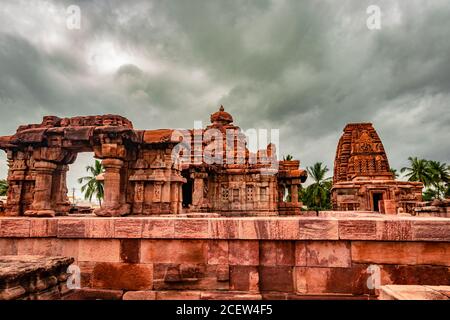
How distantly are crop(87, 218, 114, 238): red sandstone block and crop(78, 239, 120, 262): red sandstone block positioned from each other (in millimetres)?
100

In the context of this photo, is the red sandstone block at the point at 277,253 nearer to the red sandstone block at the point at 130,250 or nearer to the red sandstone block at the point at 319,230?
the red sandstone block at the point at 319,230

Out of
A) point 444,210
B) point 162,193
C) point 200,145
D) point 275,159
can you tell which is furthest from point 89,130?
point 444,210

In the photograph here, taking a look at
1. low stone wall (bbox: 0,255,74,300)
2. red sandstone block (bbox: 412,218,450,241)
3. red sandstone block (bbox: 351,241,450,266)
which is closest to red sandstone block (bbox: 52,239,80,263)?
low stone wall (bbox: 0,255,74,300)

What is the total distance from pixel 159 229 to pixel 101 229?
0.94 m

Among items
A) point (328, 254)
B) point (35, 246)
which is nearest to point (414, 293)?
point (328, 254)

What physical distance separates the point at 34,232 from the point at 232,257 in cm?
320

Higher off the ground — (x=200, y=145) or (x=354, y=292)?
(x=200, y=145)

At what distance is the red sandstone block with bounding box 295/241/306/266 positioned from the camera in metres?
3.78

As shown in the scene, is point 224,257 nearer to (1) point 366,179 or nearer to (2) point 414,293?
(2) point 414,293

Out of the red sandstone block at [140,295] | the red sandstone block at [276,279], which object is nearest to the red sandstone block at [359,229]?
the red sandstone block at [276,279]

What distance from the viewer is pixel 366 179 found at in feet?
98.2

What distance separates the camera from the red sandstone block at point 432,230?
11.6 feet
